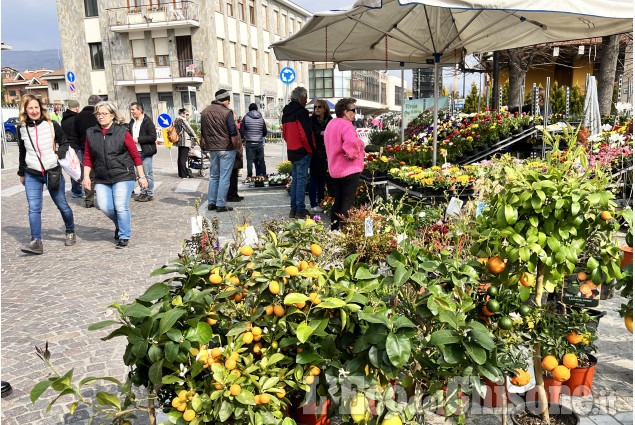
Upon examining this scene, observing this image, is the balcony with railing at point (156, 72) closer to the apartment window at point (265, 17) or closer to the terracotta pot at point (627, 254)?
the apartment window at point (265, 17)

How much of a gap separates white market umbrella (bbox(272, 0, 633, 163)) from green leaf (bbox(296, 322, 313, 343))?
12.7 feet

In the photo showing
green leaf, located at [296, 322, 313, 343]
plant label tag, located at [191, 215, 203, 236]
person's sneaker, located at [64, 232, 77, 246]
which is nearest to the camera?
green leaf, located at [296, 322, 313, 343]

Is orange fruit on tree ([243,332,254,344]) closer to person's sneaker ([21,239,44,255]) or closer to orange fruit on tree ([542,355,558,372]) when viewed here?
orange fruit on tree ([542,355,558,372])

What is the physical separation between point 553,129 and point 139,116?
7.36 m

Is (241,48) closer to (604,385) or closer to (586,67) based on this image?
(586,67)

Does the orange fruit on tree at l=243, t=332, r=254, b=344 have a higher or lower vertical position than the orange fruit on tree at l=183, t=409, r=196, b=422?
higher

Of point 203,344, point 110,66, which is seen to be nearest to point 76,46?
point 110,66

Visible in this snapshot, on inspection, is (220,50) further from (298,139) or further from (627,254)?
(627,254)

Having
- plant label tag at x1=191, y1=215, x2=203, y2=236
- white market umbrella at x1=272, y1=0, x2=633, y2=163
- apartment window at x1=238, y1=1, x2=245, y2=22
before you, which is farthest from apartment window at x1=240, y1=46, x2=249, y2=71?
plant label tag at x1=191, y1=215, x2=203, y2=236

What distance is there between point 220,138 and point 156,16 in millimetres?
26960

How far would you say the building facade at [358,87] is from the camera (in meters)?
53.4

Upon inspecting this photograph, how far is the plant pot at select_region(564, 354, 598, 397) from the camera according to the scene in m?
2.70

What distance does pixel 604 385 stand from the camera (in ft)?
9.36

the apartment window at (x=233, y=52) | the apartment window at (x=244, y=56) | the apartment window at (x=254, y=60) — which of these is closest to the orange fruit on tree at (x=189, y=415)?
the apartment window at (x=233, y=52)
